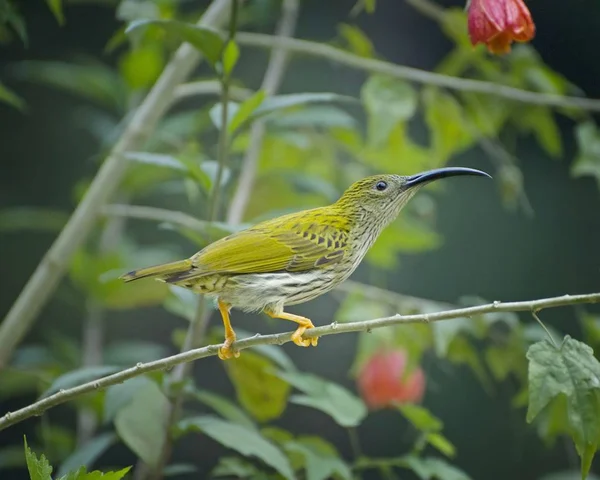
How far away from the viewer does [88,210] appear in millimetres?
1777

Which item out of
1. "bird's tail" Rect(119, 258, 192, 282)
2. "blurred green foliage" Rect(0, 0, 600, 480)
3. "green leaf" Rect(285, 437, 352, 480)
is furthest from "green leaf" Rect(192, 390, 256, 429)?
"bird's tail" Rect(119, 258, 192, 282)

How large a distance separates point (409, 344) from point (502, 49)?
0.94m

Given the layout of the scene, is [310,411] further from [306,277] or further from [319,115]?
[306,277]

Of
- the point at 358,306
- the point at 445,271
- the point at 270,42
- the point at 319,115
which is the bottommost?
the point at 445,271

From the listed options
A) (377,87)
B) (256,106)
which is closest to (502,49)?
(256,106)

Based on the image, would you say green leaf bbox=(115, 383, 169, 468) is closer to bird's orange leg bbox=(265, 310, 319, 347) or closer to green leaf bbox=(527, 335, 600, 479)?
bird's orange leg bbox=(265, 310, 319, 347)

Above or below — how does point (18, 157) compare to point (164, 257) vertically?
above

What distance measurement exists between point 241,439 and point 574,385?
0.65m

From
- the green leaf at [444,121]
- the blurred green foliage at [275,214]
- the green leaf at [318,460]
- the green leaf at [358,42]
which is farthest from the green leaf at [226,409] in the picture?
the green leaf at [358,42]

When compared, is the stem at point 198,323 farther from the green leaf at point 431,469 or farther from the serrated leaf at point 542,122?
the serrated leaf at point 542,122

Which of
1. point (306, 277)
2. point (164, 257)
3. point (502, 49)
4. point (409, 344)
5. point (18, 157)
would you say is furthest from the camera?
point (18, 157)

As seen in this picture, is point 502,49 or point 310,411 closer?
point 502,49

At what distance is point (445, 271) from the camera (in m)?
2.93

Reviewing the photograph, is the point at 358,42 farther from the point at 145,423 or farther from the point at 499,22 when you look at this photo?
the point at 145,423
